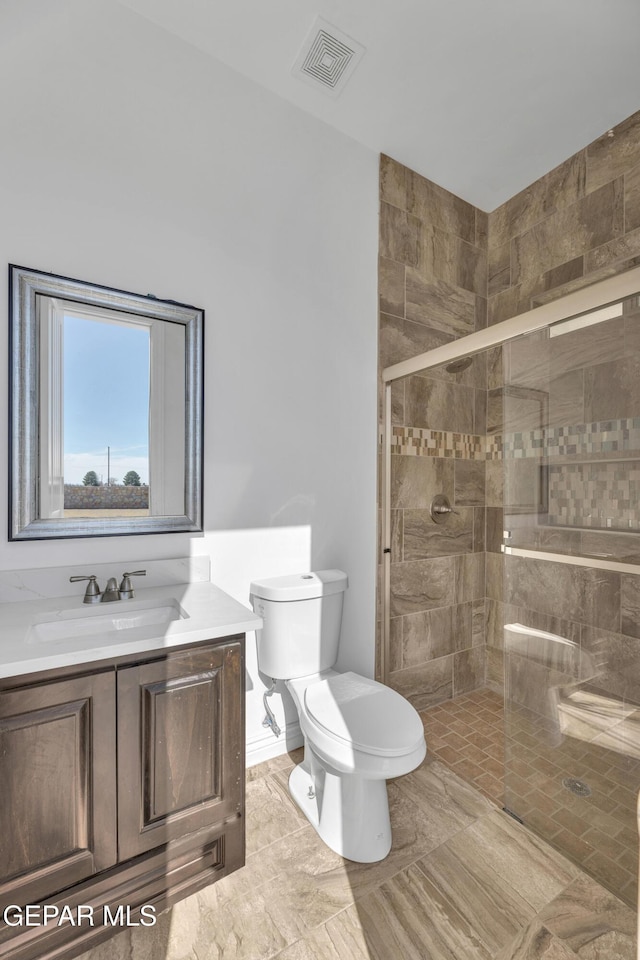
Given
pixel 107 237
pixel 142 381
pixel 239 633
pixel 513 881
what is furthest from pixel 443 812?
pixel 107 237

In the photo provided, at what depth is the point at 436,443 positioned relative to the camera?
2.47 meters

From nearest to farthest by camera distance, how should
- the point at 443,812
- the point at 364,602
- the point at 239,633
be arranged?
1. the point at 239,633
2. the point at 443,812
3. the point at 364,602

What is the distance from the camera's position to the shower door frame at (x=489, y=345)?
4.21ft

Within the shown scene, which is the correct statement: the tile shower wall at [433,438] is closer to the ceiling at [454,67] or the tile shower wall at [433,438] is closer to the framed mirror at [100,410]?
the ceiling at [454,67]

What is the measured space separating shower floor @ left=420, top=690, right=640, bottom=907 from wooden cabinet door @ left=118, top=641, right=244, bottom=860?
102 centimetres

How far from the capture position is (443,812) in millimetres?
1669

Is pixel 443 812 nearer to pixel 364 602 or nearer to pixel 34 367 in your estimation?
pixel 364 602

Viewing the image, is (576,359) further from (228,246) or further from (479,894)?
(479,894)

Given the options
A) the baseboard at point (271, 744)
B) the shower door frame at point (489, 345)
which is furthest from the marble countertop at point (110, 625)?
the shower door frame at point (489, 345)

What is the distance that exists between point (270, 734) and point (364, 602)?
2.35 ft

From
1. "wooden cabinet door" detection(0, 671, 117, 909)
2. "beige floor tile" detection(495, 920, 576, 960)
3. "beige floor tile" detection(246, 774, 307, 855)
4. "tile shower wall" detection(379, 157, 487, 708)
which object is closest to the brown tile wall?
"tile shower wall" detection(379, 157, 487, 708)

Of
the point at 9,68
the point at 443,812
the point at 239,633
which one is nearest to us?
the point at 239,633

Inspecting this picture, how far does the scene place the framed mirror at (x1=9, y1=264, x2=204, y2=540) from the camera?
1429mm

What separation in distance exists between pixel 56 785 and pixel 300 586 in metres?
0.94
